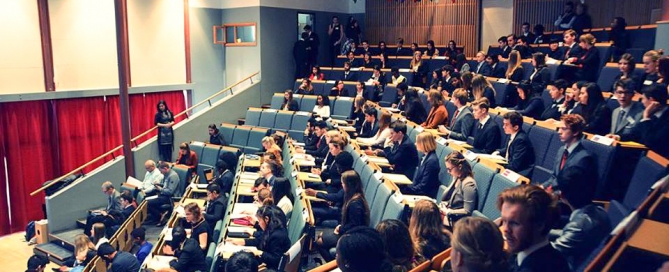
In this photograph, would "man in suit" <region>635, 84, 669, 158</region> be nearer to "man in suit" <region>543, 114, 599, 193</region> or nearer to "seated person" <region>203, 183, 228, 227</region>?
"man in suit" <region>543, 114, 599, 193</region>

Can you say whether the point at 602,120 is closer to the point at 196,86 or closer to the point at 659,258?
the point at 659,258

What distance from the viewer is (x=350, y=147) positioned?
200 inches

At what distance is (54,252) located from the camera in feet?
24.0

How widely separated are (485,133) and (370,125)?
Result: 1.92 metres

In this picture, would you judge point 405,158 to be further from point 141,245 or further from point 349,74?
point 349,74

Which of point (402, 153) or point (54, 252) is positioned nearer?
point (402, 153)

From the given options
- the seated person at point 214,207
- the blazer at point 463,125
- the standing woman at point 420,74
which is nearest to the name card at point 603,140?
the blazer at point 463,125

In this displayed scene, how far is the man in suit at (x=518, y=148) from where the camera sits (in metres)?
3.72

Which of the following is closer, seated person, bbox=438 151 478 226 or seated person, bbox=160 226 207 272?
seated person, bbox=438 151 478 226

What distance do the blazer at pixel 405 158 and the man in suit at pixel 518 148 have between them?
0.87 metres

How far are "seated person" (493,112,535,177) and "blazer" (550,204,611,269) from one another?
145 centimetres

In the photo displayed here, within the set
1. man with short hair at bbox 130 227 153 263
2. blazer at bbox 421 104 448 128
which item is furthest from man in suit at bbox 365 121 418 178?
man with short hair at bbox 130 227 153 263

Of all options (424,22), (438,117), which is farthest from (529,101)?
(424,22)

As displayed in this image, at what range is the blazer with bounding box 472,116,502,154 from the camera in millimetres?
4242
